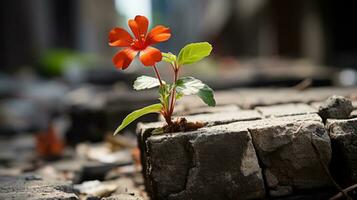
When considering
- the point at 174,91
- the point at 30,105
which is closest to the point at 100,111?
the point at 174,91

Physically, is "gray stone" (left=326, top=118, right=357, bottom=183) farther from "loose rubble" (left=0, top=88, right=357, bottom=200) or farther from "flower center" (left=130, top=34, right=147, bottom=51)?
"flower center" (left=130, top=34, right=147, bottom=51)

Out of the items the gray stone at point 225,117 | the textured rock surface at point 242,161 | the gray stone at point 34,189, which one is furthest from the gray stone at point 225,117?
the gray stone at point 34,189

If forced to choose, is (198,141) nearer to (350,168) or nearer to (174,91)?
(174,91)

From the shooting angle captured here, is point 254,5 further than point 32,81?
Yes

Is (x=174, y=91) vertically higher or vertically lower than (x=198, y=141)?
higher

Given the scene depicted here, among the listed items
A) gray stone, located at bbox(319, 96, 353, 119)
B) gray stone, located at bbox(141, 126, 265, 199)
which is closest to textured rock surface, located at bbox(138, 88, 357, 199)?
gray stone, located at bbox(141, 126, 265, 199)

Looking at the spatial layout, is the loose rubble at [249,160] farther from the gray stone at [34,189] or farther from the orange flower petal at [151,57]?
the orange flower petal at [151,57]
